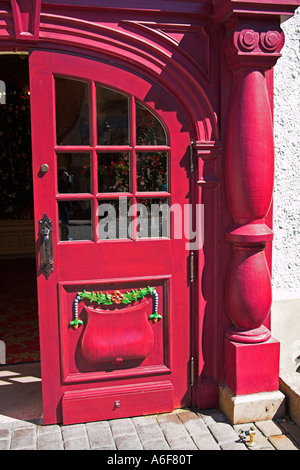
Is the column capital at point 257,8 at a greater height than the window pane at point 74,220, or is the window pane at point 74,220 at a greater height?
the column capital at point 257,8

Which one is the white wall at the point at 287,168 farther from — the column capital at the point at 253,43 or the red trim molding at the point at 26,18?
the red trim molding at the point at 26,18

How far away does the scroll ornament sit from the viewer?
298cm

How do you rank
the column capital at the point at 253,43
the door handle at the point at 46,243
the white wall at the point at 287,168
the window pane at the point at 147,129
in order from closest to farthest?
1. the column capital at the point at 253,43
2. the door handle at the point at 46,243
3. the window pane at the point at 147,129
4. the white wall at the point at 287,168

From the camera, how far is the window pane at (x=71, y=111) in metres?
2.86

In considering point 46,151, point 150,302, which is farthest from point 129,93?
point 150,302

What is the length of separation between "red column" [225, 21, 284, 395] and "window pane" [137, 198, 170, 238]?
42 centimetres

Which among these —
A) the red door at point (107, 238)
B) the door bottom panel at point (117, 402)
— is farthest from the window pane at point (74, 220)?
the door bottom panel at point (117, 402)

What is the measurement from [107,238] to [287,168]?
4.34 ft

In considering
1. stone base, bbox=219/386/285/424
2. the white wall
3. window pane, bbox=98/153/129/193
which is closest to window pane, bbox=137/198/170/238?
window pane, bbox=98/153/129/193

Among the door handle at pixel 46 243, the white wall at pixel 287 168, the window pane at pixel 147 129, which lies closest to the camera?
the door handle at pixel 46 243

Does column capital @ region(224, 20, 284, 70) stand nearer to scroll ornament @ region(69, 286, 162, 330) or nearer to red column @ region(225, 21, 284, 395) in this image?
red column @ region(225, 21, 284, 395)

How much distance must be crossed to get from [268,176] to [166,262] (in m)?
0.85
